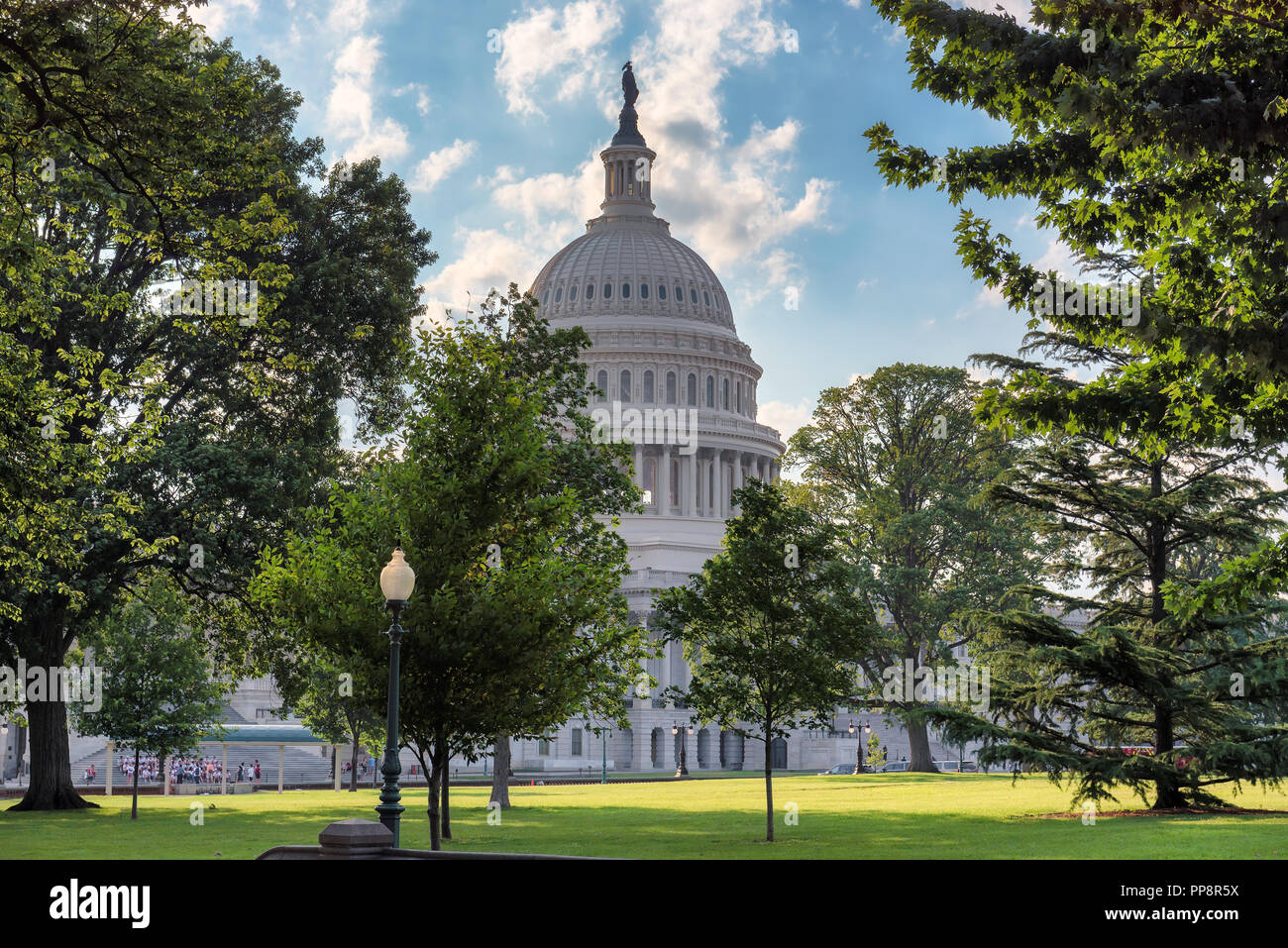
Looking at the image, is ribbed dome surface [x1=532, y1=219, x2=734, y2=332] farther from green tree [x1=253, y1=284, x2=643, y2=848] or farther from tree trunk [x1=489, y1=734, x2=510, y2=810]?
green tree [x1=253, y1=284, x2=643, y2=848]

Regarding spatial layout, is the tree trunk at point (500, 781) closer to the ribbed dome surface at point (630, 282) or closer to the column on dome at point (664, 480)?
the column on dome at point (664, 480)

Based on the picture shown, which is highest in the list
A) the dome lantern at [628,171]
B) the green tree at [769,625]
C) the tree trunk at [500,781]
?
the dome lantern at [628,171]

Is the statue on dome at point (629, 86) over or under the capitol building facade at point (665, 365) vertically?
over

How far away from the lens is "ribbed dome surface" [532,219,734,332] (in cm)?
14288

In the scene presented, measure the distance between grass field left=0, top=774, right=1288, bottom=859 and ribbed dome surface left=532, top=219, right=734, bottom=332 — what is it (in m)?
96.8

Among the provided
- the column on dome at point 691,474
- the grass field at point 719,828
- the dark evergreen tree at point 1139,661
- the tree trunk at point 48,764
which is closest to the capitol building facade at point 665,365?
the column on dome at point 691,474

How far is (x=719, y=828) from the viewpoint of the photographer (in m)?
32.9

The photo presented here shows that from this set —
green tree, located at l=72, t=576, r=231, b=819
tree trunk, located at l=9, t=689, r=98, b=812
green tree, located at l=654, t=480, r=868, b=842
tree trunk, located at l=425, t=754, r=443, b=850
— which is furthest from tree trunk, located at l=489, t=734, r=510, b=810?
tree trunk, located at l=425, t=754, r=443, b=850

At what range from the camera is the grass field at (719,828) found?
2397 cm

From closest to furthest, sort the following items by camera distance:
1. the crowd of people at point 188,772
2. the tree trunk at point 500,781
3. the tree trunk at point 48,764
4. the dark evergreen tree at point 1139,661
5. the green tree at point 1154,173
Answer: the green tree at point 1154,173 < the dark evergreen tree at point 1139,661 < the tree trunk at point 48,764 < the tree trunk at point 500,781 < the crowd of people at point 188,772

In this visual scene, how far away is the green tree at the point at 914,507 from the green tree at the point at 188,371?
2883 cm

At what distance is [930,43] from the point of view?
16406 millimetres

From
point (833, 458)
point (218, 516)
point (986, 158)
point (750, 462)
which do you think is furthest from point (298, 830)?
point (750, 462)

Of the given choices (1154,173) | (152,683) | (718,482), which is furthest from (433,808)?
(718,482)
